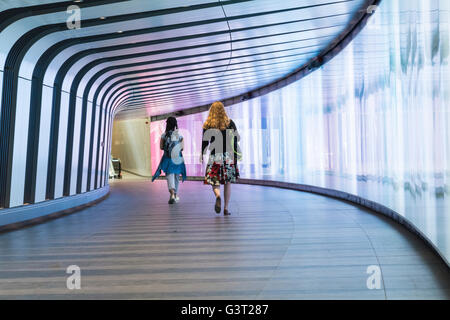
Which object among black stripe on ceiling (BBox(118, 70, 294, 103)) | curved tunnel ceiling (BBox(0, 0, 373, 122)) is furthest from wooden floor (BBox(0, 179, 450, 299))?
black stripe on ceiling (BBox(118, 70, 294, 103))

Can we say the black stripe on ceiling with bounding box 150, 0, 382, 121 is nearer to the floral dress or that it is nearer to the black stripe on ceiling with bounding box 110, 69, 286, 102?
the black stripe on ceiling with bounding box 110, 69, 286, 102

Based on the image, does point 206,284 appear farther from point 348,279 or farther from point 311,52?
point 311,52

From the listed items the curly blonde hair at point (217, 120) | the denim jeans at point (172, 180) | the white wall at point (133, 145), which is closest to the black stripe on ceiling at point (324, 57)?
the curly blonde hair at point (217, 120)

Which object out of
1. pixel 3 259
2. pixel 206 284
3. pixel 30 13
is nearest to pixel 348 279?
pixel 206 284

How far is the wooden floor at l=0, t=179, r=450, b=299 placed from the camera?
3.09 metres

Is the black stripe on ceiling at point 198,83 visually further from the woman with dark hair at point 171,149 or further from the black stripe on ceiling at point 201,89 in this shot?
the woman with dark hair at point 171,149

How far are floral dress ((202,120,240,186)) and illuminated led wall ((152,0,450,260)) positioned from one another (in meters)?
2.19

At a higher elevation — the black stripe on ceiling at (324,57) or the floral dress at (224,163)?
the black stripe on ceiling at (324,57)

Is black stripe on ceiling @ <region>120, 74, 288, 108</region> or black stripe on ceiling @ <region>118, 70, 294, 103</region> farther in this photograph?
black stripe on ceiling @ <region>120, 74, 288, 108</region>

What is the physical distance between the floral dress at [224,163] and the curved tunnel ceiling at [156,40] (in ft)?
6.35

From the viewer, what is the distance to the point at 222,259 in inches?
160

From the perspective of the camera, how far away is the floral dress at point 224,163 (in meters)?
7.03

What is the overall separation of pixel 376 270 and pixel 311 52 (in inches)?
304

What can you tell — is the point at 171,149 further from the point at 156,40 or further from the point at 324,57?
the point at 324,57
